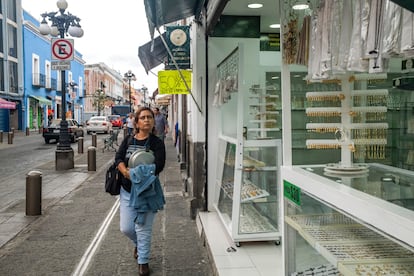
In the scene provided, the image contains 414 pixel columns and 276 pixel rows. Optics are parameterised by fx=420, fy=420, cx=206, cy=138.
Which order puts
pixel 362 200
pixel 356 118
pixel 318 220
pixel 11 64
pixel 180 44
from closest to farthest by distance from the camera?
pixel 362 200
pixel 356 118
pixel 318 220
pixel 180 44
pixel 11 64

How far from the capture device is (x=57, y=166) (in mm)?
12859

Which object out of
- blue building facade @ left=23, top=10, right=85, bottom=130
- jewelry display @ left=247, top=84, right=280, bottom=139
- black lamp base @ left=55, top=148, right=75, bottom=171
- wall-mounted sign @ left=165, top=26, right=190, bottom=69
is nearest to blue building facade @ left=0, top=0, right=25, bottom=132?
blue building facade @ left=23, top=10, right=85, bottom=130

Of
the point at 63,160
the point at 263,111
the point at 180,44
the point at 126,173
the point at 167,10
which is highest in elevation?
the point at 167,10

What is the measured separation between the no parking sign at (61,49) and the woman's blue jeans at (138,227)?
343 inches

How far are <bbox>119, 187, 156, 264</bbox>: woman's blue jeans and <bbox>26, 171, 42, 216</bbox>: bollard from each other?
305 centimetres

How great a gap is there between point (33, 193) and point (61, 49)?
6.36 m

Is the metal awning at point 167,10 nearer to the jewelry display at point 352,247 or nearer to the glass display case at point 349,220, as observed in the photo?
the glass display case at point 349,220

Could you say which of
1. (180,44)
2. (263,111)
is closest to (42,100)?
(180,44)

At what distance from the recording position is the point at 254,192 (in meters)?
5.06

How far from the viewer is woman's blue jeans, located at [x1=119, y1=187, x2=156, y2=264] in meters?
4.39

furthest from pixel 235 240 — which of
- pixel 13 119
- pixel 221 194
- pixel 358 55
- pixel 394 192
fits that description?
pixel 13 119

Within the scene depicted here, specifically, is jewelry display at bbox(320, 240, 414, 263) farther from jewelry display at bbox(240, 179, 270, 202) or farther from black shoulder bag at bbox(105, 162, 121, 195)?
black shoulder bag at bbox(105, 162, 121, 195)

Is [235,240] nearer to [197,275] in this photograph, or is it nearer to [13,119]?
[197,275]

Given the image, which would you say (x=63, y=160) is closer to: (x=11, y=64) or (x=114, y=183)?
(x=114, y=183)
